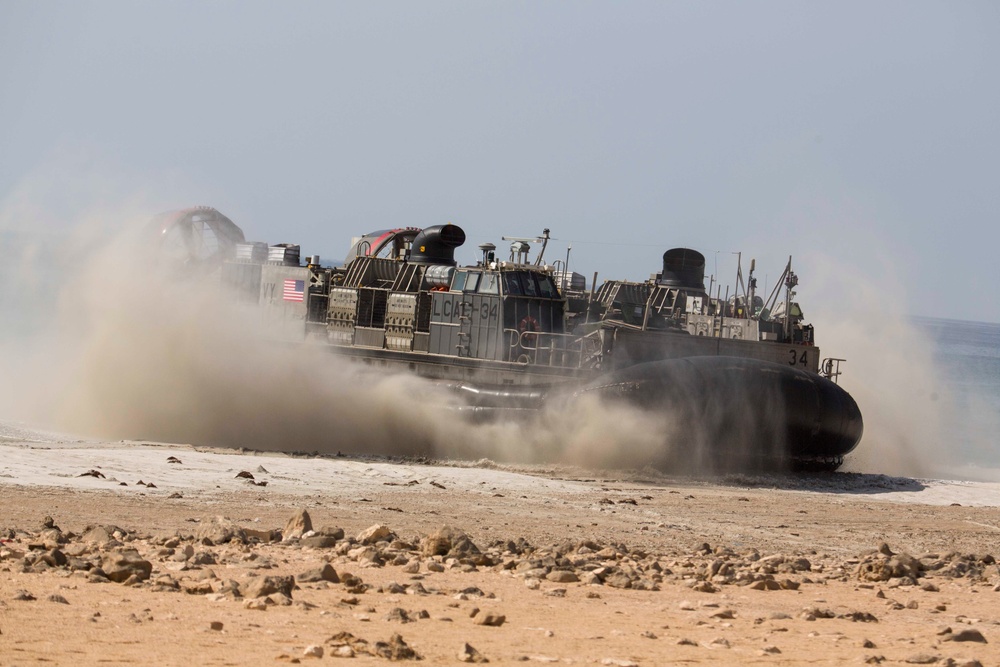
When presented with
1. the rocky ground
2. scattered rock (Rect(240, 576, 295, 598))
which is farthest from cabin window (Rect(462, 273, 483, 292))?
scattered rock (Rect(240, 576, 295, 598))

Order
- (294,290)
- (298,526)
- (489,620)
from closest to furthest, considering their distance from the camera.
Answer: (489,620), (298,526), (294,290)

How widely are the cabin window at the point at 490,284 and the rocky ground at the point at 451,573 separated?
177 inches

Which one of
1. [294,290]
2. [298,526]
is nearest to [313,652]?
[298,526]

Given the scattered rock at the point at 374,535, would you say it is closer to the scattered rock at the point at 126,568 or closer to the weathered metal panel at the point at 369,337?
the scattered rock at the point at 126,568

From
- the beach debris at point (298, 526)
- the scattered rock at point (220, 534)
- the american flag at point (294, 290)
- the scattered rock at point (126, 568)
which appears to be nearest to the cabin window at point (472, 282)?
the american flag at point (294, 290)

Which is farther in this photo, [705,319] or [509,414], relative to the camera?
[705,319]

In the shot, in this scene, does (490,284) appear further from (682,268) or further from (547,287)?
(682,268)

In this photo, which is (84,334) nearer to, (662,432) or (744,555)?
(662,432)

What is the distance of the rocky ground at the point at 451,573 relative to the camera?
455 cm

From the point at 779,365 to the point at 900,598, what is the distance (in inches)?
278

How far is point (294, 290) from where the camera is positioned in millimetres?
17656

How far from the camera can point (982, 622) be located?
567 cm

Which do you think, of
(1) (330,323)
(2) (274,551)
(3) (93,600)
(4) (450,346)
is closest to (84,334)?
(1) (330,323)

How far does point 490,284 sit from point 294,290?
395cm
